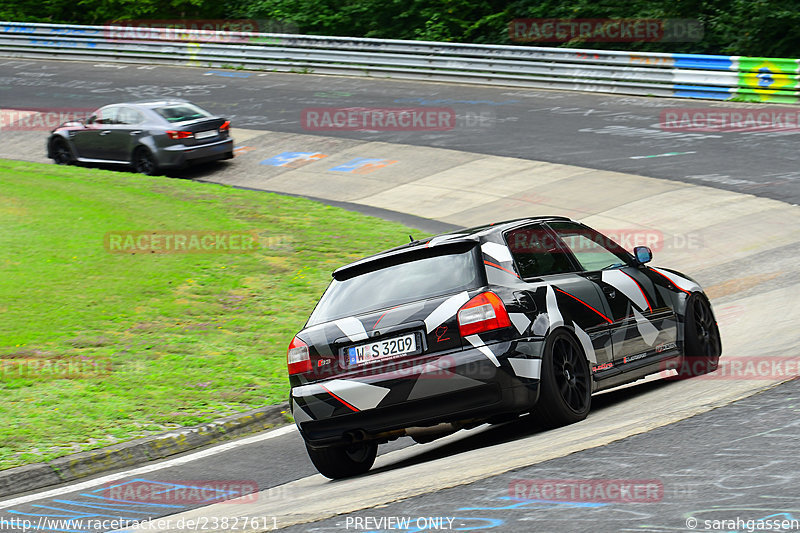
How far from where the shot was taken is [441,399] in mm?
6590

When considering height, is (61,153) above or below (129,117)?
below

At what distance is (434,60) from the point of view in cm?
3278

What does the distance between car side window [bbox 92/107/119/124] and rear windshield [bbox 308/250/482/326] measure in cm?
1803

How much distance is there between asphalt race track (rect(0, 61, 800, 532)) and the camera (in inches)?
211

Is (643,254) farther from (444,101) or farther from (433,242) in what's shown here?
(444,101)

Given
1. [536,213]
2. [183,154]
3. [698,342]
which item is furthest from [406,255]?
[183,154]

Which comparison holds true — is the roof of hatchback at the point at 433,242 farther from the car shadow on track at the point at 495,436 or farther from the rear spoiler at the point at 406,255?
the car shadow on track at the point at 495,436

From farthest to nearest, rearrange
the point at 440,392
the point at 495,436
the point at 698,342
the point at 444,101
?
the point at 444,101
the point at 698,342
the point at 495,436
the point at 440,392

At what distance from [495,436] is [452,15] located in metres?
33.4

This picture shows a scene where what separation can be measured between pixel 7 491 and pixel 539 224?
173 inches

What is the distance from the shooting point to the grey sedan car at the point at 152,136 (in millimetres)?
22922

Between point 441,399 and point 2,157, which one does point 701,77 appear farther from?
point 441,399

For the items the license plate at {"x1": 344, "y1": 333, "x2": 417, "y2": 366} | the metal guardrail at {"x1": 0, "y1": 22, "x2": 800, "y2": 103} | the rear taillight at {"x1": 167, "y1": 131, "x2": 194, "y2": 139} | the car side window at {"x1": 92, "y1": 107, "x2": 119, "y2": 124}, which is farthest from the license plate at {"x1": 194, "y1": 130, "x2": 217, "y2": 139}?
the license plate at {"x1": 344, "y1": 333, "x2": 417, "y2": 366}

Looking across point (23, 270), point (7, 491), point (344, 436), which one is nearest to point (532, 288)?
point (344, 436)
